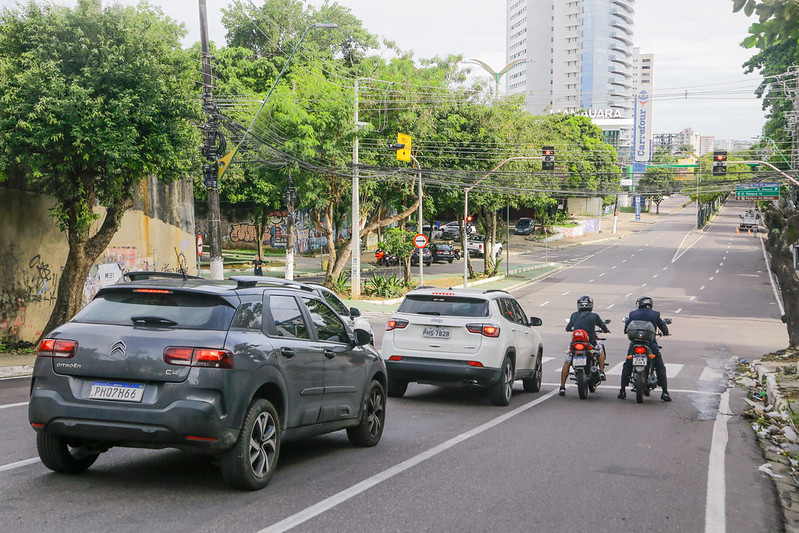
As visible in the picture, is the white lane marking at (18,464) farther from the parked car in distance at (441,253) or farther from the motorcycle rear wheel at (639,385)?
the parked car in distance at (441,253)

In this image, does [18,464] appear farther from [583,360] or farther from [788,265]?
[788,265]

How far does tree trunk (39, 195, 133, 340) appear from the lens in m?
19.0

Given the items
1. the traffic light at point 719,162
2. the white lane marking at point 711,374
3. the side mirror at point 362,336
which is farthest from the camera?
the traffic light at point 719,162

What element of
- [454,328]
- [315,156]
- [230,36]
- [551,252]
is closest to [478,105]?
[315,156]

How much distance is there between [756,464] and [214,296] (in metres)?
6.23

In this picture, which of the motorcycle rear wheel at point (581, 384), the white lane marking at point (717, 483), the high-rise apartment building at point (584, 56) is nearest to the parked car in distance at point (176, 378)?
the white lane marking at point (717, 483)

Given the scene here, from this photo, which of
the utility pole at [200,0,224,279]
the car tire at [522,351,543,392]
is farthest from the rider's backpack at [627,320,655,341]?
the utility pole at [200,0,224,279]

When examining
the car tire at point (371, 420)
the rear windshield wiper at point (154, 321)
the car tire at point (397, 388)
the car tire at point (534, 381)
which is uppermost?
the rear windshield wiper at point (154, 321)

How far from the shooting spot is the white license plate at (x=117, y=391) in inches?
240

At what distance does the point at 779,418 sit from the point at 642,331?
2534 millimetres

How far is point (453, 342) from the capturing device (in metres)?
12.6

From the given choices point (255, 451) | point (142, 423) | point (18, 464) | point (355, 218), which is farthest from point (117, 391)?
point (355, 218)

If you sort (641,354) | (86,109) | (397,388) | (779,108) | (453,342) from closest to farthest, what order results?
(453,342), (397,388), (641,354), (86,109), (779,108)

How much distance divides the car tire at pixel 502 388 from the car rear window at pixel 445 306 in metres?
0.89
